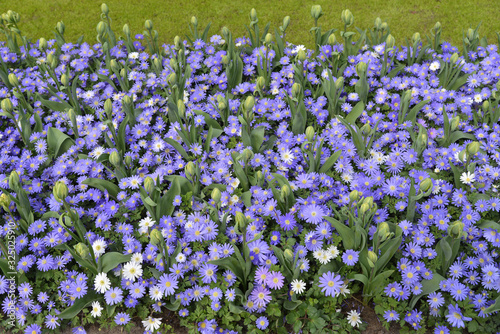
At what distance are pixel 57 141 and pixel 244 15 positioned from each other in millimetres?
3227

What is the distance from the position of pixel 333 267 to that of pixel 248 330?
0.55 m

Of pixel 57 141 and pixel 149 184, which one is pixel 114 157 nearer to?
pixel 149 184

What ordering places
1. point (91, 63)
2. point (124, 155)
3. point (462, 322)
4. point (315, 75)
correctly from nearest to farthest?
point (462, 322) < point (124, 155) < point (315, 75) < point (91, 63)

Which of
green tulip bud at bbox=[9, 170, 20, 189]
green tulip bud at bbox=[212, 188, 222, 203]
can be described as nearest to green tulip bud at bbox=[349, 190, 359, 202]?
green tulip bud at bbox=[212, 188, 222, 203]

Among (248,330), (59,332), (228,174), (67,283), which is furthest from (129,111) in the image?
(248,330)

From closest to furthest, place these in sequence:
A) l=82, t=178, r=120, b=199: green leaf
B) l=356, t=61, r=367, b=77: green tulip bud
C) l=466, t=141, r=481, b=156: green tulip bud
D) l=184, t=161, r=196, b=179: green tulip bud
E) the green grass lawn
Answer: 1. l=466, t=141, r=481, b=156: green tulip bud
2. l=184, t=161, r=196, b=179: green tulip bud
3. l=82, t=178, r=120, b=199: green leaf
4. l=356, t=61, r=367, b=77: green tulip bud
5. the green grass lawn

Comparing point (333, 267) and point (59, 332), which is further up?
point (333, 267)

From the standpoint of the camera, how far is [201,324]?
2.00 m

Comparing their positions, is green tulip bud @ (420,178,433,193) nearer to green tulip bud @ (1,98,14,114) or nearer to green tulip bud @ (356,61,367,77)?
green tulip bud @ (356,61,367,77)

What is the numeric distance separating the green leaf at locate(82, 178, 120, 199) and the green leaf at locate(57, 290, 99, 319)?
2.06 ft

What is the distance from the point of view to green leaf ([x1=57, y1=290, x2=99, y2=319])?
2.05 meters

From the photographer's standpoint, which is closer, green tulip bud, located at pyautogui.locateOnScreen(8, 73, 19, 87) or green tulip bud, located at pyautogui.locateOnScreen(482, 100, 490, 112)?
green tulip bud, located at pyautogui.locateOnScreen(482, 100, 490, 112)

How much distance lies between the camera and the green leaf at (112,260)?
2.13 m

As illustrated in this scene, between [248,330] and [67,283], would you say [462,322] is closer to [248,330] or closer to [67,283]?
[248,330]
